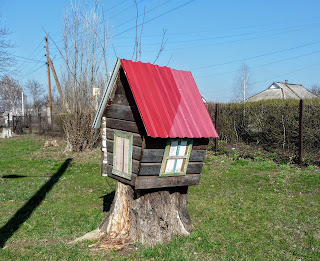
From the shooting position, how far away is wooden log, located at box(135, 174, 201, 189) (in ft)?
15.0

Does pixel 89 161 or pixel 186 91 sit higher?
pixel 186 91

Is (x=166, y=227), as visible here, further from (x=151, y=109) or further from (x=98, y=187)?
(x=98, y=187)

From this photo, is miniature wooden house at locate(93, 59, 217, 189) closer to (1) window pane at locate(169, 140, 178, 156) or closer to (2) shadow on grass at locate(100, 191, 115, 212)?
(1) window pane at locate(169, 140, 178, 156)

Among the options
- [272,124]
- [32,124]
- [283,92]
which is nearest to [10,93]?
[32,124]

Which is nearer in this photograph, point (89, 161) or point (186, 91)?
point (186, 91)

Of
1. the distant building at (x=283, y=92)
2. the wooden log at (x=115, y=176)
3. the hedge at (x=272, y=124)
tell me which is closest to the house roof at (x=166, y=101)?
the wooden log at (x=115, y=176)

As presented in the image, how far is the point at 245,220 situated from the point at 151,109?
10.1 ft

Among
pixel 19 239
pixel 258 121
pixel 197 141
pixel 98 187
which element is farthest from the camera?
pixel 258 121

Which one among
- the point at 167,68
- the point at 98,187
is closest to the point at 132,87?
the point at 167,68

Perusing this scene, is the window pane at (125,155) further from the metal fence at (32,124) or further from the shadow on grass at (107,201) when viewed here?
the metal fence at (32,124)

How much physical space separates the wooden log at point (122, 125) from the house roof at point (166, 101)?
0.24 metres

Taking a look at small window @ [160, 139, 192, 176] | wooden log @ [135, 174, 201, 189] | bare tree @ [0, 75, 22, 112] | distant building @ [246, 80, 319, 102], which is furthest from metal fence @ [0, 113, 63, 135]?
bare tree @ [0, 75, 22, 112]

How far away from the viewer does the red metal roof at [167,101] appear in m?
4.42

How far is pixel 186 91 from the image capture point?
5.19 m
